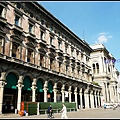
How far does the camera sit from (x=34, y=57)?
99.9 feet

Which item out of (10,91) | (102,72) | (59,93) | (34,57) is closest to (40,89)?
(10,91)

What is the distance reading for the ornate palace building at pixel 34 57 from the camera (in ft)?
83.1

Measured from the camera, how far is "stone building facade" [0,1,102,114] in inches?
997

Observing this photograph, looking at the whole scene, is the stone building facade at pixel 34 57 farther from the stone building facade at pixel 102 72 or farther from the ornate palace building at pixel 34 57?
the stone building facade at pixel 102 72

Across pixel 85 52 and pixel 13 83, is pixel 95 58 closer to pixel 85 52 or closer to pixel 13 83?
pixel 85 52

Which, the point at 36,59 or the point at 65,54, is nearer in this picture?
the point at 36,59

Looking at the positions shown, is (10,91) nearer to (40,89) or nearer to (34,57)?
(40,89)

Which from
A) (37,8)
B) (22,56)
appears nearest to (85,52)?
(37,8)

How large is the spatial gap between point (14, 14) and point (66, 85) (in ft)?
63.2

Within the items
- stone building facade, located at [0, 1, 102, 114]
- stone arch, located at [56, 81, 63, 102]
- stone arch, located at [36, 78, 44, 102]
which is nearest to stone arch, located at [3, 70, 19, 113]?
stone building facade, located at [0, 1, 102, 114]

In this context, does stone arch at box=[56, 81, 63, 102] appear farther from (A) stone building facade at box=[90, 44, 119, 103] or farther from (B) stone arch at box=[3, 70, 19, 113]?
(A) stone building facade at box=[90, 44, 119, 103]

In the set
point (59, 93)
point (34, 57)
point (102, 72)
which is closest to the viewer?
point (34, 57)

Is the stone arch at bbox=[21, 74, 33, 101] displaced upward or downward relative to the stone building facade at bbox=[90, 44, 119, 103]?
downward

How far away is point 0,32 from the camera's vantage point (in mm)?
24375
